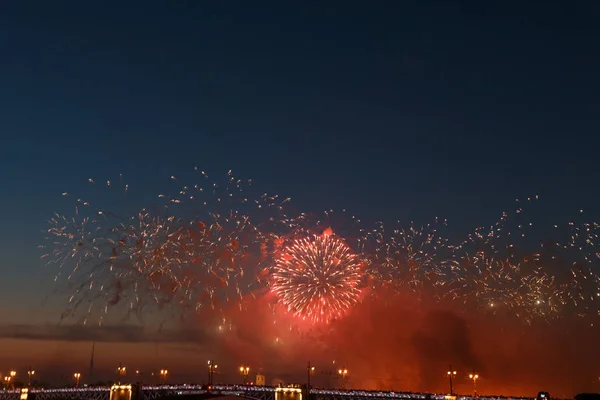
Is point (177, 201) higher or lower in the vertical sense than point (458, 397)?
higher

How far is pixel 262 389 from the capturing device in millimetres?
146000

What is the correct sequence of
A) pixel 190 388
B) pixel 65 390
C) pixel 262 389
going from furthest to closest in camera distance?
1. pixel 65 390
2. pixel 190 388
3. pixel 262 389

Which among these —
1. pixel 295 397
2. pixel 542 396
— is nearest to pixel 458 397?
pixel 542 396

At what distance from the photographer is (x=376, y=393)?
137 m

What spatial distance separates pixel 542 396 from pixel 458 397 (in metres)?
20.4

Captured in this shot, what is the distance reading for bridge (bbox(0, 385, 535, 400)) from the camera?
5143 inches

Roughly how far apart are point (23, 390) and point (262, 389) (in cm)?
7870

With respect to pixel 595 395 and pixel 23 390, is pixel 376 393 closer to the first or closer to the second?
pixel 595 395

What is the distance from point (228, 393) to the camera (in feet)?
489

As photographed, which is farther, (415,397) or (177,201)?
(415,397)

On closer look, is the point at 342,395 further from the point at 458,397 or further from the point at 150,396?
the point at 150,396

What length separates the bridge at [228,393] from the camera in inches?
5143

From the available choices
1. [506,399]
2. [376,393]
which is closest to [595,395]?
[506,399]

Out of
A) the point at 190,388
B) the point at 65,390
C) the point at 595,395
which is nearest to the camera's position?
the point at 595,395
